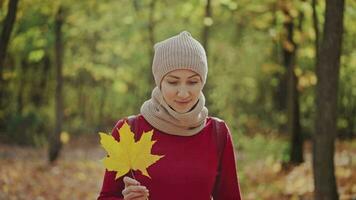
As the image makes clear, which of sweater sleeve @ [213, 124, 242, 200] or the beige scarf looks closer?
the beige scarf

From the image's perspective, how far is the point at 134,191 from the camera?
2391mm

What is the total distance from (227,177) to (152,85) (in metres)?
12.9

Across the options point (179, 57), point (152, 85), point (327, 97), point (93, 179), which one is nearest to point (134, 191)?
point (179, 57)

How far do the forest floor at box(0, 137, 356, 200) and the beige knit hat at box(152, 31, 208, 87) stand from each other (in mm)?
7686

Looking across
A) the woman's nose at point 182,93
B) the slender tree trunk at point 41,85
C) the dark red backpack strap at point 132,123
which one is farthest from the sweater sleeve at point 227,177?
the slender tree trunk at point 41,85

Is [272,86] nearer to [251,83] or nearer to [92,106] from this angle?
[251,83]

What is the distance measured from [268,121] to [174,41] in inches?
903

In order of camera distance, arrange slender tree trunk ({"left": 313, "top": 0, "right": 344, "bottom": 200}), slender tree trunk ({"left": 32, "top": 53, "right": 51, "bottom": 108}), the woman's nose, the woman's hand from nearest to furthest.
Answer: the woman's hand
the woman's nose
slender tree trunk ({"left": 313, "top": 0, "right": 344, "bottom": 200})
slender tree trunk ({"left": 32, "top": 53, "right": 51, "bottom": 108})

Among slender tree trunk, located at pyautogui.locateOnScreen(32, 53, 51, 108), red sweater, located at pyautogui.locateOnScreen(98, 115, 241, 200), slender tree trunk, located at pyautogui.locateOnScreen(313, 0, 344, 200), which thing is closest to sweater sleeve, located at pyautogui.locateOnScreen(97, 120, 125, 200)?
red sweater, located at pyautogui.locateOnScreen(98, 115, 241, 200)

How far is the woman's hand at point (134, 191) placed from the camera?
7.83ft

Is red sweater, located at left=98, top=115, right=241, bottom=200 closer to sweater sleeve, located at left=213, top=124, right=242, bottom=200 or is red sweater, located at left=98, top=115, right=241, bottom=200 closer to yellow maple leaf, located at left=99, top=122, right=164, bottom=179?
sweater sleeve, located at left=213, top=124, right=242, bottom=200

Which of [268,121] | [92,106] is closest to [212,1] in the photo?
[268,121]

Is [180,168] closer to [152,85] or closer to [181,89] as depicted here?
[181,89]

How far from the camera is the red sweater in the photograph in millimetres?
2643
